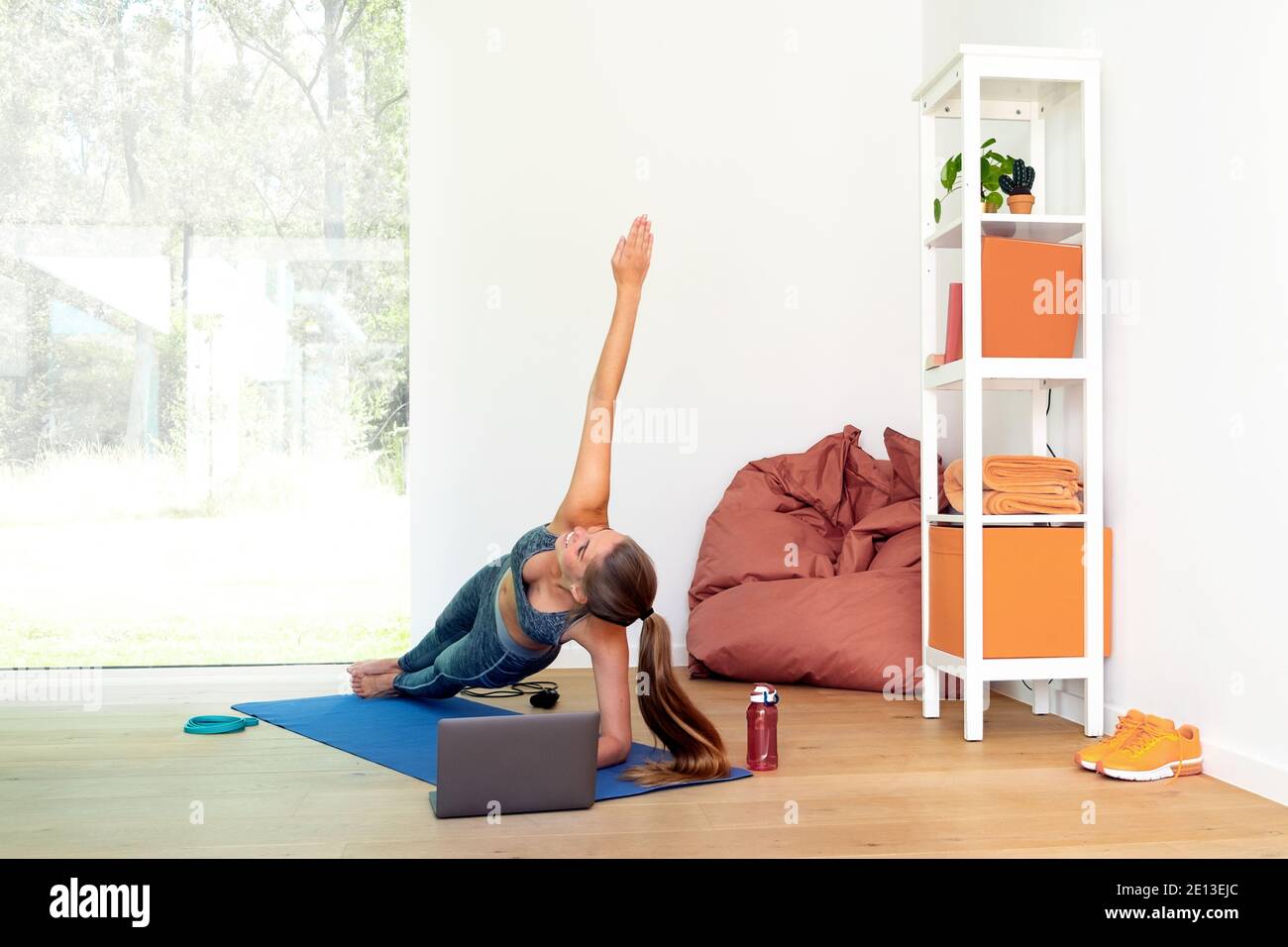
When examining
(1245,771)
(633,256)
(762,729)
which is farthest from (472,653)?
(1245,771)

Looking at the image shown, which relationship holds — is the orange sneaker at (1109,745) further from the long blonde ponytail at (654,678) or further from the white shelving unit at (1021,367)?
the long blonde ponytail at (654,678)

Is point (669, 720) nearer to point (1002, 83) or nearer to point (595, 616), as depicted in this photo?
point (595, 616)

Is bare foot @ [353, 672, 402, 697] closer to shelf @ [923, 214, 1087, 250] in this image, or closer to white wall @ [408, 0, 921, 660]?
white wall @ [408, 0, 921, 660]

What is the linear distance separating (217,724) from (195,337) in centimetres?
179

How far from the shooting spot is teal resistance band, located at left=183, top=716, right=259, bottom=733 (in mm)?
3199

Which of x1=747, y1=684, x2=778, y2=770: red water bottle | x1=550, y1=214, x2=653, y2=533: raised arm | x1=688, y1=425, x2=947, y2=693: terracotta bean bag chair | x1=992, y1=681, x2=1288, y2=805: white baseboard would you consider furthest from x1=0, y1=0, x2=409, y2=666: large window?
x1=992, y1=681, x2=1288, y2=805: white baseboard

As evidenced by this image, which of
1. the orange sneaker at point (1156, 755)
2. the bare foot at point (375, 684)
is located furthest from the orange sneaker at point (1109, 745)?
the bare foot at point (375, 684)

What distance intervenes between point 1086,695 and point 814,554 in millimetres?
1329

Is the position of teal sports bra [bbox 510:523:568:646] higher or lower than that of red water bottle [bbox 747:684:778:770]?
higher

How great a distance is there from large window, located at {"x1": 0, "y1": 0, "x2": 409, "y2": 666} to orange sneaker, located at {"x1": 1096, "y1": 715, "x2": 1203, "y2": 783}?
275 cm

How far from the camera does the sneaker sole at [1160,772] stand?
8.55ft

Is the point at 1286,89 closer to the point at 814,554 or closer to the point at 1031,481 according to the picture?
the point at 1031,481

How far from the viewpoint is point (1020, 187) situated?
10.8 ft
